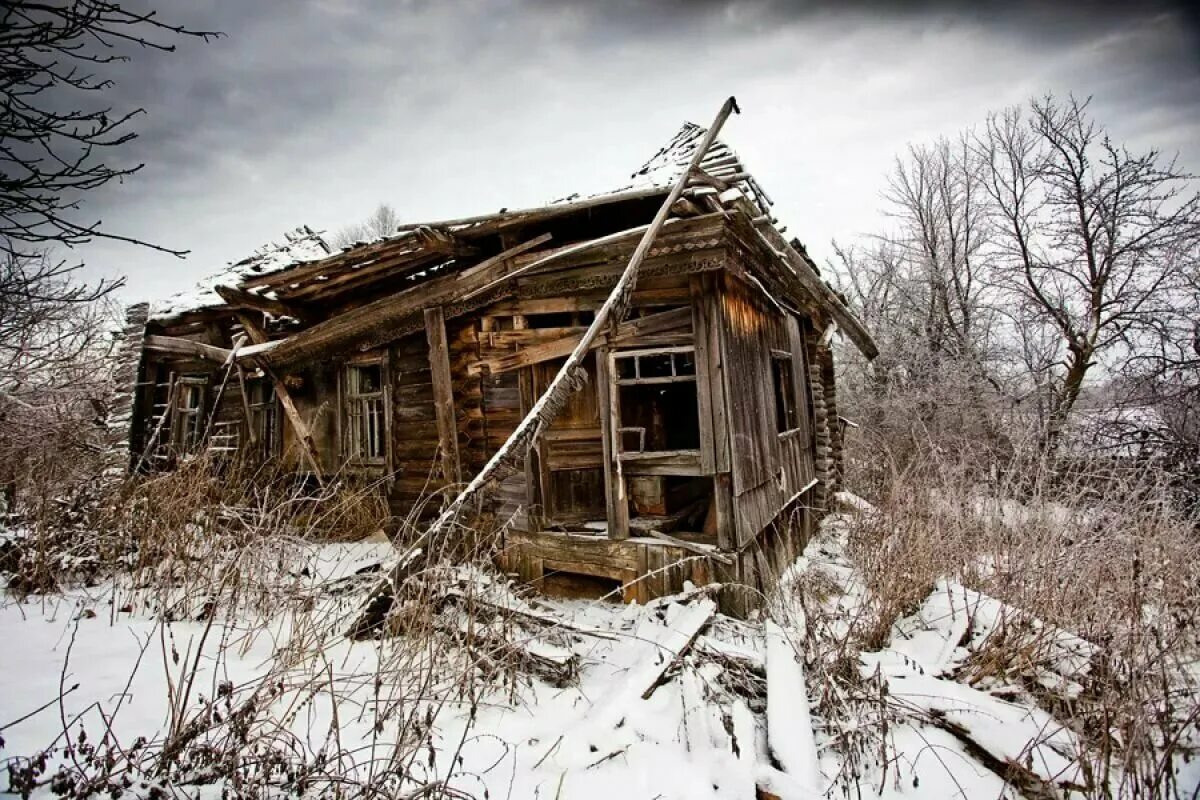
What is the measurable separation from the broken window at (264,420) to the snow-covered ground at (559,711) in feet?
18.3

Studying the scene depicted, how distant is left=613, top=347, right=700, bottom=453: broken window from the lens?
5.30 m

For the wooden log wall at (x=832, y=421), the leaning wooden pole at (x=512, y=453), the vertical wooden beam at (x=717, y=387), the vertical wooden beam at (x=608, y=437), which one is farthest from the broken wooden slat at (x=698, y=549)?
the wooden log wall at (x=832, y=421)

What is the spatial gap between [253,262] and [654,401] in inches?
363

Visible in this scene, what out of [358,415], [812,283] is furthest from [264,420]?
[812,283]

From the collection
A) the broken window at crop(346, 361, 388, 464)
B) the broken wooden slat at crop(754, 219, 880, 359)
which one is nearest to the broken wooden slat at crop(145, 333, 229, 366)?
the broken window at crop(346, 361, 388, 464)

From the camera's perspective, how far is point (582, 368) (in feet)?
12.0

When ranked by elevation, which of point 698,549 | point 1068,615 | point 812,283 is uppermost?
point 812,283

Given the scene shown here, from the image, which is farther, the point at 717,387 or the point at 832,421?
the point at 832,421

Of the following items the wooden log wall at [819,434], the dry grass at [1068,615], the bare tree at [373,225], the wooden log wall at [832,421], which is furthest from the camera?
the bare tree at [373,225]

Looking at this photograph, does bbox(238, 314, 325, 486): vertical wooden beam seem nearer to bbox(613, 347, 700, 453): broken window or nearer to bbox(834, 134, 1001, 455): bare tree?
bbox(613, 347, 700, 453): broken window

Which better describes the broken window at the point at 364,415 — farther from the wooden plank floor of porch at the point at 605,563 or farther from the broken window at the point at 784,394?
the broken window at the point at 784,394

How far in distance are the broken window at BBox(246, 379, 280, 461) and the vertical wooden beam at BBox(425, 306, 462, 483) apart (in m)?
4.35

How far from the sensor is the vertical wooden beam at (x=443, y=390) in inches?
241

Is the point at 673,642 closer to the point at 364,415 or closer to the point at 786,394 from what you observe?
the point at 786,394
